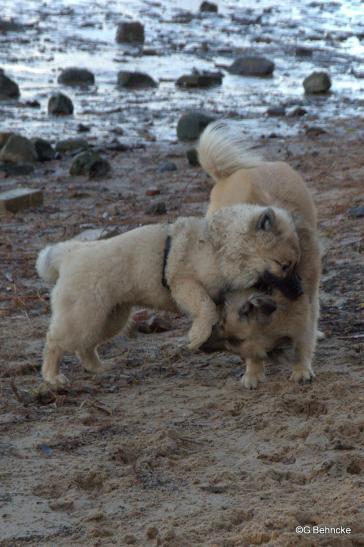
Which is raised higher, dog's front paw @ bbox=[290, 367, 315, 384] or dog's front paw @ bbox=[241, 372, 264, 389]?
dog's front paw @ bbox=[290, 367, 315, 384]

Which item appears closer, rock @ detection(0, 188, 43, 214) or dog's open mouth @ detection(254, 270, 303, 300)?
dog's open mouth @ detection(254, 270, 303, 300)

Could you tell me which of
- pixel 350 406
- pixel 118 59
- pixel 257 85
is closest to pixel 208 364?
pixel 350 406

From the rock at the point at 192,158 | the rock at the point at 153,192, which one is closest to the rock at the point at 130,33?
the rock at the point at 192,158

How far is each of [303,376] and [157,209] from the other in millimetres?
4382

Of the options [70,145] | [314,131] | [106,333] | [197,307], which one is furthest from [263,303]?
[314,131]

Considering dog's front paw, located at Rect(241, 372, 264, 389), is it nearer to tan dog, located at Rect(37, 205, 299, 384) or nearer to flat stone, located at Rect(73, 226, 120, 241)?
tan dog, located at Rect(37, 205, 299, 384)

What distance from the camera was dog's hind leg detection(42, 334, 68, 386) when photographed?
20.2 ft

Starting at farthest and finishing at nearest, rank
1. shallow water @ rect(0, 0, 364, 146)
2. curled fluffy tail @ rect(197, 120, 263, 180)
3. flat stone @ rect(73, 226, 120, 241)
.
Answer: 1. shallow water @ rect(0, 0, 364, 146)
2. flat stone @ rect(73, 226, 120, 241)
3. curled fluffy tail @ rect(197, 120, 263, 180)

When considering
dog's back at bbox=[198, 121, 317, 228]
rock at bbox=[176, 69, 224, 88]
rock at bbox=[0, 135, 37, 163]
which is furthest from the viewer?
rock at bbox=[176, 69, 224, 88]

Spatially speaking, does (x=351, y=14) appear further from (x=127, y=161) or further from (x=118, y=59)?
(x=127, y=161)

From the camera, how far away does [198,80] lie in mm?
18625

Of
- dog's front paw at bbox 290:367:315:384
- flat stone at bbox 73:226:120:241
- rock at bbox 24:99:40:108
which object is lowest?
rock at bbox 24:99:40:108

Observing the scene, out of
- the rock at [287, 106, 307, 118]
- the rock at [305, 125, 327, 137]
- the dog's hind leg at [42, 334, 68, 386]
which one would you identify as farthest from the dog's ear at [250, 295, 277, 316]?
the rock at [287, 106, 307, 118]

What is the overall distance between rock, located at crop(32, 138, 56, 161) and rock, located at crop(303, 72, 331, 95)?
6.41m
